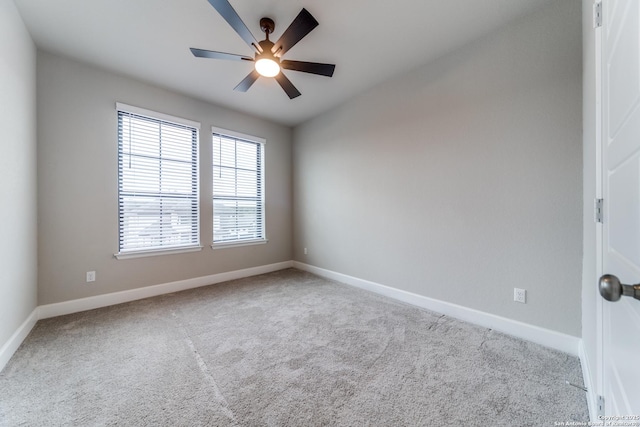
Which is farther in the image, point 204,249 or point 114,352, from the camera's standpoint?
point 204,249

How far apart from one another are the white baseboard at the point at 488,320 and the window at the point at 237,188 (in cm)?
206

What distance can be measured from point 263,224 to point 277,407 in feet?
10.6

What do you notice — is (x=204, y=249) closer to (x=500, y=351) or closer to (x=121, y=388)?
(x=121, y=388)

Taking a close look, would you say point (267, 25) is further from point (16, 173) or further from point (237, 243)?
point (237, 243)

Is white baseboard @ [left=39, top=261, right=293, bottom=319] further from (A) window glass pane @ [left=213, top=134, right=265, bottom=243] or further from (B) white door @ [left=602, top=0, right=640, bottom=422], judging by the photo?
(B) white door @ [left=602, top=0, right=640, bottom=422]

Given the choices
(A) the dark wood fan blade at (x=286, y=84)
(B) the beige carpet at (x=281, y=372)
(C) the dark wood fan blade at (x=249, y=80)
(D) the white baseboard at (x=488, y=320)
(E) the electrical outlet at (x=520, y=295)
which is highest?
(C) the dark wood fan blade at (x=249, y=80)

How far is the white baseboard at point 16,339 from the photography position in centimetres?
179

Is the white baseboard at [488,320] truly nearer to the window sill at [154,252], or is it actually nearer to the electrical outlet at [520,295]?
the electrical outlet at [520,295]

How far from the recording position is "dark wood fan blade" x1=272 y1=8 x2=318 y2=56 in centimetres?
167

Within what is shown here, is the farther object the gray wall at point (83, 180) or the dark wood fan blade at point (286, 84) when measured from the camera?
the gray wall at point (83, 180)

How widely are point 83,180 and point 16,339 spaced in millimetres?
1619

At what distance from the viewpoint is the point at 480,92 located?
2.40m

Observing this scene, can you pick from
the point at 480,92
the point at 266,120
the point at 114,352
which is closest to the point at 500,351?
the point at 480,92

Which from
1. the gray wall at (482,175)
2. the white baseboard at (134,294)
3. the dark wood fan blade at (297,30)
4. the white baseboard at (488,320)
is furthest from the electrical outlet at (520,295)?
the white baseboard at (134,294)
